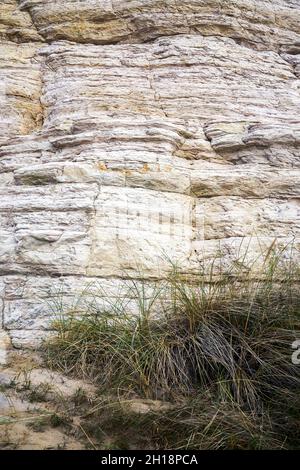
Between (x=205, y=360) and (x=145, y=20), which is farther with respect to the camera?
(x=145, y=20)

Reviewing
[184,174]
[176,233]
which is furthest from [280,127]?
[176,233]

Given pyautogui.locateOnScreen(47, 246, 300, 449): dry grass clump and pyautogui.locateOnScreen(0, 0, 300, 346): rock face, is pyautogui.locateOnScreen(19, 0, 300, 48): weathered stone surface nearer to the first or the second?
pyautogui.locateOnScreen(0, 0, 300, 346): rock face

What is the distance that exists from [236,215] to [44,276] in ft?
7.41

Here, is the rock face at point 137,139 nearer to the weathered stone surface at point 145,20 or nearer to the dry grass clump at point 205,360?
the weathered stone surface at point 145,20

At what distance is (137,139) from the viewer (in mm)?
6621

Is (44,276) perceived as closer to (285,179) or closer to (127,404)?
(127,404)

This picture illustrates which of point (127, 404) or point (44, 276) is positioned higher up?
point (44, 276)

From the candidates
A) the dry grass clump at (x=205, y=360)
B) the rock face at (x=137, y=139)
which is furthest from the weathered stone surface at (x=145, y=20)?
the dry grass clump at (x=205, y=360)

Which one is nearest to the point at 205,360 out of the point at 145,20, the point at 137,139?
the point at 137,139

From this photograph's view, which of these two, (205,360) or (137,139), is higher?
(137,139)

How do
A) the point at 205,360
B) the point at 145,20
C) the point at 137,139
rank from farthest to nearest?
the point at 145,20 < the point at 137,139 < the point at 205,360

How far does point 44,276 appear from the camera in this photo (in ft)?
17.9

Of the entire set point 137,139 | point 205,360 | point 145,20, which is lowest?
point 205,360

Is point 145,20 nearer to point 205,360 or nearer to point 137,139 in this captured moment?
point 137,139
